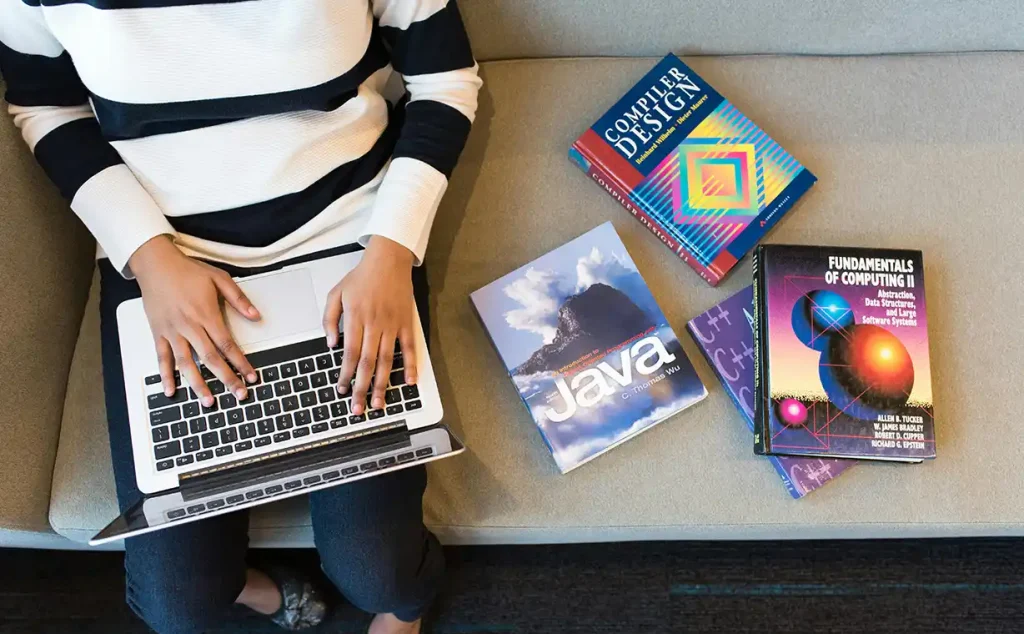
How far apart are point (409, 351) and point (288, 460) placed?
0.18 m

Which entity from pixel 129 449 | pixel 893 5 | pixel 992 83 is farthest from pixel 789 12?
pixel 129 449

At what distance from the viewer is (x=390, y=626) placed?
1149 mm

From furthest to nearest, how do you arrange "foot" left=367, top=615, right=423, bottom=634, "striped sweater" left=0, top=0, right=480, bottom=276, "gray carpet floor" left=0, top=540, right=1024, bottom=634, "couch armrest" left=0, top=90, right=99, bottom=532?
"gray carpet floor" left=0, top=540, right=1024, bottom=634 < "foot" left=367, top=615, right=423, bottom=634 < "couch armrest" left=0, top=90, right=99, bottom=532 < "striped sweater" left=0, top=0, right=480, bottom=276

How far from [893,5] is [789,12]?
142mm

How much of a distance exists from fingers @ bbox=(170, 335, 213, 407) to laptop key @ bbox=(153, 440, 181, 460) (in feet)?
0.17

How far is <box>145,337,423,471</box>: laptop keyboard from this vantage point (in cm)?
84

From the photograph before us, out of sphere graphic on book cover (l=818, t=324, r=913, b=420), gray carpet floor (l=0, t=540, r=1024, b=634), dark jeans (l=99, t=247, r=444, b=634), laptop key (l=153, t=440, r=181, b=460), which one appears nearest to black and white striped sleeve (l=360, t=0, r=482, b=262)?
dark jeans (l=99, t=247, r=444, b=634)

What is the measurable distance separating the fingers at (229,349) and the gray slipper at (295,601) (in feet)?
1.65

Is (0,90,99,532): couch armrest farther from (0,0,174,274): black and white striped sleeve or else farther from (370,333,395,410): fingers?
(370,333,395,410): fingers

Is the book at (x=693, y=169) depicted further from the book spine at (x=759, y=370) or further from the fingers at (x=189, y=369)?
the fingers at (x=189, y=369)

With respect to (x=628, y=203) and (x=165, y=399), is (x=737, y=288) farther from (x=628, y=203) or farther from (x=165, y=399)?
(x=165, y=399)

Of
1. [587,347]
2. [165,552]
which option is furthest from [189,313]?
[587,347]

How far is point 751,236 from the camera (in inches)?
40.4

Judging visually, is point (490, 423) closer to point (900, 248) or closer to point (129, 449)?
point (129, 449)
